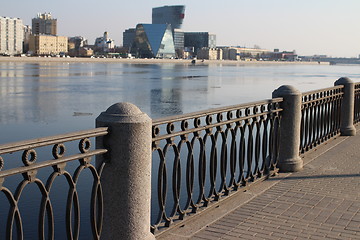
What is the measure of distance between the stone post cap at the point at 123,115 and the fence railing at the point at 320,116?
14.7ft

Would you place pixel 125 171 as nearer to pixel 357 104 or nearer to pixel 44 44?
pixel 357 104

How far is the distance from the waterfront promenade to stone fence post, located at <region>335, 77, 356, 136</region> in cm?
320

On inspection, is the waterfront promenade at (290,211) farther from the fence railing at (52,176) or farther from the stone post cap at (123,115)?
the stone post cap at (123,115)

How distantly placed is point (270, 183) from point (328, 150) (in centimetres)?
280

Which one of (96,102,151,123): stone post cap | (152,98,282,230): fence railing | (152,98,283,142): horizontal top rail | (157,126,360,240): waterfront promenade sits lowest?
(157,126,360,240): waterfront promenade

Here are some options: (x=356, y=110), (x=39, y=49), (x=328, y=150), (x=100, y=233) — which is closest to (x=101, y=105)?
(x=356, y=110)

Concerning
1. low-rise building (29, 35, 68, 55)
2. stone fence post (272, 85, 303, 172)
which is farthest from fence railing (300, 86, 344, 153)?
low-rise building (29, 35, 68, 55)

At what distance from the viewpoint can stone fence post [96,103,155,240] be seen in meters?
3.79

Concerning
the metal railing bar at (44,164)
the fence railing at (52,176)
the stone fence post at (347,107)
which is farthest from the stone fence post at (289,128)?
the metal railing bar at (44,164)

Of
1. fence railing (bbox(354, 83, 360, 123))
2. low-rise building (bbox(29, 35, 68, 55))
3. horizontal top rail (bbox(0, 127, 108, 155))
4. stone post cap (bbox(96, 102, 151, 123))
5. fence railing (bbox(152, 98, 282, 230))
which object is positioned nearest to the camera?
horizontal top rail (bbox(0, 127, 108, 155))

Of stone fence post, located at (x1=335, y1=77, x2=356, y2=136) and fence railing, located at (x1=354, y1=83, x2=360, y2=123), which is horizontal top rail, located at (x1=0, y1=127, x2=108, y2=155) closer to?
stone fence post, located at (x1=335, y1=77, x2=356, y2=136)

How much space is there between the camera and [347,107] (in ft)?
35.0

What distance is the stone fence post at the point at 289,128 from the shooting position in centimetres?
717

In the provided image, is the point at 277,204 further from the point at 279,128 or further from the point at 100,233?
the point at 100,233
